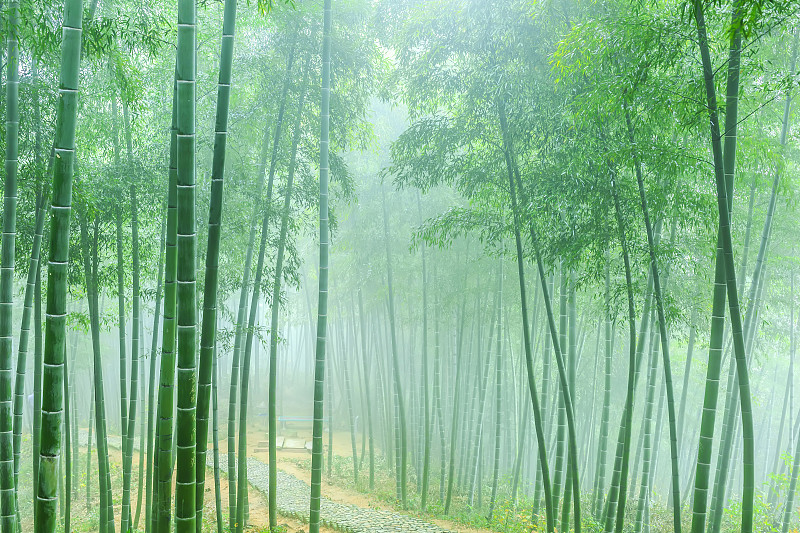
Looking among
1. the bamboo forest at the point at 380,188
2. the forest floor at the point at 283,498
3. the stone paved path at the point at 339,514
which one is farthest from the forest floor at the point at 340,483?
the stone paved path at the point at 339,514

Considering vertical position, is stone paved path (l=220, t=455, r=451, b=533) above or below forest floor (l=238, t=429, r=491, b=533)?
above

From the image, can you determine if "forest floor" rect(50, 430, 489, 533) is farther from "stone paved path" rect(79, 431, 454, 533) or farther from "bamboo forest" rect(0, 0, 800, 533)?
"bamboo forest" rect(0, 0, 800, 533)

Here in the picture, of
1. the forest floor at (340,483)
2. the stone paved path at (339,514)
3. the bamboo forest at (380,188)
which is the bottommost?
the forest floor at (340,483)

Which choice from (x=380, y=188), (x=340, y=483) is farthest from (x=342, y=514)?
(x=380, y=188)

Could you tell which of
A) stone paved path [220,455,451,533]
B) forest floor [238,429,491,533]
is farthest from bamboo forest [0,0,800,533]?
forest floor [238,429,491,533]

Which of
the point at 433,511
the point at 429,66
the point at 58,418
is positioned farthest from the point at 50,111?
the point at 433,511

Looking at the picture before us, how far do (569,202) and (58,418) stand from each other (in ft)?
11.2

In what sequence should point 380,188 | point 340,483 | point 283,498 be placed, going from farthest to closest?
point 340,483 < point 380,188 < point 283,498

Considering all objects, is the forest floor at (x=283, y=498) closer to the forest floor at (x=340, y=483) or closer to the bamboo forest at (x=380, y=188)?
the forest floor at (x=340, y=483)

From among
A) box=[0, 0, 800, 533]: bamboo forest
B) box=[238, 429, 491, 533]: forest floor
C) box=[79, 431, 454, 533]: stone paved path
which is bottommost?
box=[238, 429, 491, 533]: forest floor

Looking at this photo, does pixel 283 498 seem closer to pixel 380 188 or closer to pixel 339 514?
pixel 339 514

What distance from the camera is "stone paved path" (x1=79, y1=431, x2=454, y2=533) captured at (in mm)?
6621

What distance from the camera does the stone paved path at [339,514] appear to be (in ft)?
21.7

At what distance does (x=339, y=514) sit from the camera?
7488mm
